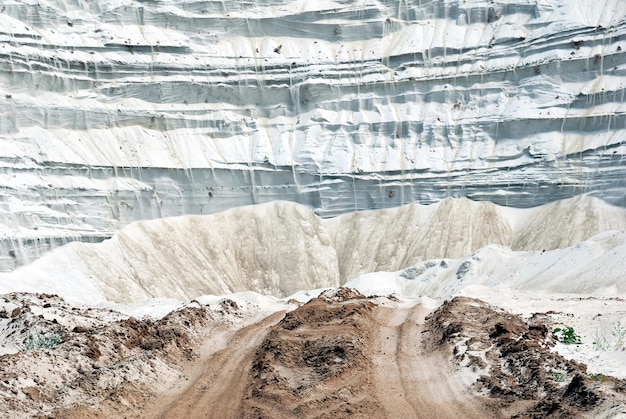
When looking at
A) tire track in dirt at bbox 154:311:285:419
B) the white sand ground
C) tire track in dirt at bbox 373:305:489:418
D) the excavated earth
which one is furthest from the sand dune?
tire track in dirt at bbox 154:311:285:419

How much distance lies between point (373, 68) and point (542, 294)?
121 ft

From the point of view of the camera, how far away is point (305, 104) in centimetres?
6038

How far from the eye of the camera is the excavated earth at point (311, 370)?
12.1 metres

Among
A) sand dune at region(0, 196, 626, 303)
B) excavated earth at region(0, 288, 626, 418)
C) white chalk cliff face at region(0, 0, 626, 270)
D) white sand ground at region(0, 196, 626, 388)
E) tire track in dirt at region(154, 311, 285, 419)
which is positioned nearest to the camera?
excavated earth at region(0, 288, 626, 418)

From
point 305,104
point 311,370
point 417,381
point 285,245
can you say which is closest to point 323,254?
point 285,245

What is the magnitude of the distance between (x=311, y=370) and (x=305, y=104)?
155 feet

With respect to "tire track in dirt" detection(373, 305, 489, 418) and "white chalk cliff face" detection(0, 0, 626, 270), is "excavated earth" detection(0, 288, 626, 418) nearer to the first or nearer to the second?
"tire track in dirt" detection(373, 305, 489, 418)

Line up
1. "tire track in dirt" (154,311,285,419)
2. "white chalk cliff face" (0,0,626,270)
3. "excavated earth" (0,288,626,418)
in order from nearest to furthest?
"excavated earth" (0,288,626,418) < "tire track in dirt" (154,311,285,419) < "white chalk cliff face" (0,0,626,270)

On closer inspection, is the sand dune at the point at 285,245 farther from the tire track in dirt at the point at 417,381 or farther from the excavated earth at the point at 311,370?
the tire track in dirt at the point at 417,381

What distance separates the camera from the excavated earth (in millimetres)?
12094

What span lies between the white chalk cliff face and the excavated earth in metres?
31.4

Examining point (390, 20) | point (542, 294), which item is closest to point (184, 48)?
point (390, 20)

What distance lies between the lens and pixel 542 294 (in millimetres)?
27828

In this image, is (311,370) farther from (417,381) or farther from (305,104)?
(305,104)
